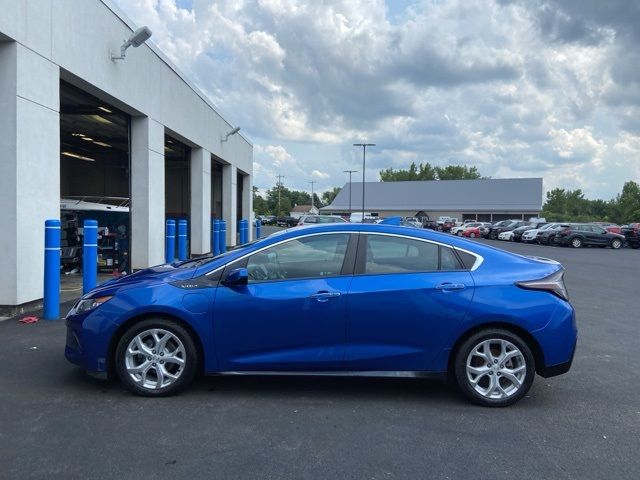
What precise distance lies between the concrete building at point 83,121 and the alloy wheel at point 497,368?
22.0 ft

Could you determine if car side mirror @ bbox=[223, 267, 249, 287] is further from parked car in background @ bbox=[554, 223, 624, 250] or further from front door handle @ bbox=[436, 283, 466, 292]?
parked car in background @ bbox=[554, 223, 624, 250]

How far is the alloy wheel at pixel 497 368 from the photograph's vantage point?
4.58 metres

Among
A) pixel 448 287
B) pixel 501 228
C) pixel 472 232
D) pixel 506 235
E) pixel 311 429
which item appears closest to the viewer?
pixel 311 429

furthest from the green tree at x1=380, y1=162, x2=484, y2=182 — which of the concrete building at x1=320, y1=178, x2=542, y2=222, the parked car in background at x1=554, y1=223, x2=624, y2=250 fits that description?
the parked car in background at x1=554, y1=223, x2=624, y2=250

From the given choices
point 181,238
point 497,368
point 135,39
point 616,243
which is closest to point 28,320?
point 497,368

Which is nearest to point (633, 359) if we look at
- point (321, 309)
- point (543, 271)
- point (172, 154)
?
point (543, 271)

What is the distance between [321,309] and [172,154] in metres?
24.0

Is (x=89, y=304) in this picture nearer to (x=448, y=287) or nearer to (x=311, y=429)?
(x=311, y=429)

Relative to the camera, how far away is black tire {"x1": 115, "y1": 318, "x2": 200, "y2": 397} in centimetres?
456

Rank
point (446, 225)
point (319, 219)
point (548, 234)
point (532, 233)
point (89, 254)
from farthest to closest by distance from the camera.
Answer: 1. point (446, 225)
2. point (532, 233)
3. point (548, 234)
4. point (319, 219)
5. point (89, 254)

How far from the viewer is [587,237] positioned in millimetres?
33375

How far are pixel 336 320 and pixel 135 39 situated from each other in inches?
360

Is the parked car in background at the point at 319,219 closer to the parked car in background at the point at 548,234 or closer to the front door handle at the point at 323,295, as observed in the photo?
the parked car in background at the point at 548,234

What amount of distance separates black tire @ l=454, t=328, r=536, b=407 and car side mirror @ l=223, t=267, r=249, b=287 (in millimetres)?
1893
